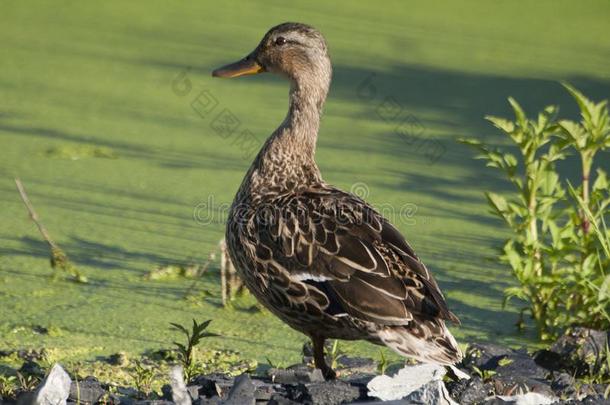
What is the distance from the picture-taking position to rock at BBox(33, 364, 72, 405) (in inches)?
112

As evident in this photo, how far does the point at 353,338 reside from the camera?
3.31 meters

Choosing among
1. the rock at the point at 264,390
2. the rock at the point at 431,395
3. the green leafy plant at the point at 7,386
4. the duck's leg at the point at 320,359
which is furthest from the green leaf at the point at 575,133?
the green leafy plant at the point at 7,386

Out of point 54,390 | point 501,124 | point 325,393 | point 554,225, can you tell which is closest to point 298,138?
point 501,124

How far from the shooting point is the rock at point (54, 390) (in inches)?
112

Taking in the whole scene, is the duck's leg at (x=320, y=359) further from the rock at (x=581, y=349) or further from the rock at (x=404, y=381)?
the rock at (x=581, y=349)

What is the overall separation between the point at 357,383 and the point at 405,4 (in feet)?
19.3

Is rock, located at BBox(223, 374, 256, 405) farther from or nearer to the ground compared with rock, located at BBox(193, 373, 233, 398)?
Answer: farther from the ground

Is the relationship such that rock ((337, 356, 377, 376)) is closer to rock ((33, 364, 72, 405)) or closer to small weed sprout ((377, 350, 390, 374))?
small weed sprout ((377, 350, 390, 374))

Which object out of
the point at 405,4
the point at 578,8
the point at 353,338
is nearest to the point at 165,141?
the point at 353,338

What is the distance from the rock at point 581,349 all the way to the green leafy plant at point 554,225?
88 mm

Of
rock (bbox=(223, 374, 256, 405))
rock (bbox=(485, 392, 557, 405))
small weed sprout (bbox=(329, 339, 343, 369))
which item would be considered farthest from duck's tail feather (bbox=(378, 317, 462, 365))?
small weed sprout (bbox=(329, 339, 343, 369))

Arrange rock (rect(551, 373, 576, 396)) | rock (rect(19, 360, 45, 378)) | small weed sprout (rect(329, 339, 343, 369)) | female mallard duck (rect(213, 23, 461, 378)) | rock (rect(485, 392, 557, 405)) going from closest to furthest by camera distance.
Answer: rock (rect(485, 392, 557, 405)) < female mallard duck (rect(213, 23, 461, 378)) < rock (rect(551, 373, 576, 396)) < rock (rect(19, 360, 45, 378)) < small weed sprout (rect(329, 339, 343, 369))

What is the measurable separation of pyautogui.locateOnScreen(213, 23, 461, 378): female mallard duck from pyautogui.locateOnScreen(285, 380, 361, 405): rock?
0.22 m

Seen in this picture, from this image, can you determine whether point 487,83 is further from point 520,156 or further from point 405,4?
point 405,4
